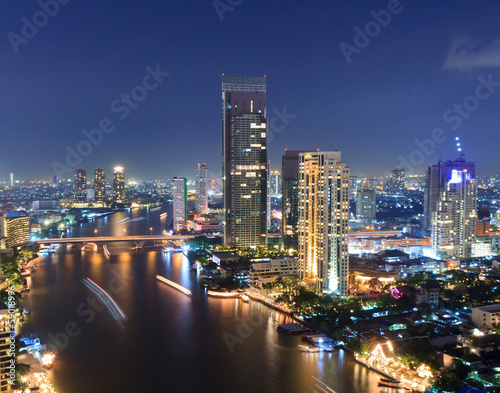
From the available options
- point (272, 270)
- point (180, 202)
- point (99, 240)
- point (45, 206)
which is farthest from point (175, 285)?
→ point (45, 206)

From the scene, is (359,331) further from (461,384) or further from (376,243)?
(376,243)

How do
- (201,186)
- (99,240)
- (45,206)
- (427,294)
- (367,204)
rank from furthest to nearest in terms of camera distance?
(45,206)
(201,186)
(367,204)
(99,240)
(427,294)

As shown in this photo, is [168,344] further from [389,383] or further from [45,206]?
[45,206]

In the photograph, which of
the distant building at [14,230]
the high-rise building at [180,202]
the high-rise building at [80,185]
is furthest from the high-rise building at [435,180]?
the high-rise building at [80,185]

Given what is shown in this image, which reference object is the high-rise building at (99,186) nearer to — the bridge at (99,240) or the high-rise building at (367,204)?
the bridge at (99,240)

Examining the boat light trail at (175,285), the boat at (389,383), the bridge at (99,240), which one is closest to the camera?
the boat at (389,383)

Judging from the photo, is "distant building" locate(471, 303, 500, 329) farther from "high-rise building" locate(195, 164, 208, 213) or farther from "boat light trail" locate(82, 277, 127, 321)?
"high-rise building" locate(195, 164, 208, 213)
